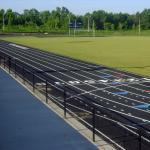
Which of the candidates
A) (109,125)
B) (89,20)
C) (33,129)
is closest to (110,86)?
(109,125)

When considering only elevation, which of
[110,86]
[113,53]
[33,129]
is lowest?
[113,53]

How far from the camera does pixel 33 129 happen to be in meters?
13.9

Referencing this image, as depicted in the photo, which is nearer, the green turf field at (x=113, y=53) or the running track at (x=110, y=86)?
the running track at (x=110, y=86)

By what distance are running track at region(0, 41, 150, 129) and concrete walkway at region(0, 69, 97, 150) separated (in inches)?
118

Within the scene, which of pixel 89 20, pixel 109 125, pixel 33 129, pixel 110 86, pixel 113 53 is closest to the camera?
pixel 33 129

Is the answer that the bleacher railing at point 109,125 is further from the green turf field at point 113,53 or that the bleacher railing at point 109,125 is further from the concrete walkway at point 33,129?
the green turf field at point 113,53

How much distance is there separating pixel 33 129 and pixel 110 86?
1290 cm

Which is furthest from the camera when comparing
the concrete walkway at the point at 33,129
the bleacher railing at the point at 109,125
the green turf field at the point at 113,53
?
the green turf field at the point at 113,53

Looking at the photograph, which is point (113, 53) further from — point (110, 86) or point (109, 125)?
point (109, 125)

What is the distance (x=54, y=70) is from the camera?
1423 inches

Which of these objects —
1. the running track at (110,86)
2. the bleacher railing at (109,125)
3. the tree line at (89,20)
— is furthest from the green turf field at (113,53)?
the tree line at (89,20)

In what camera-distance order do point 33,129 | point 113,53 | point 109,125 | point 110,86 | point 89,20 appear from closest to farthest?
Answer: point 33,129, point 109,125, point 110,86, point 113,53, point 89,20

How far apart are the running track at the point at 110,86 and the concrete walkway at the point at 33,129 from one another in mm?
3000

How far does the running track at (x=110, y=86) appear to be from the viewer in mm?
18969
